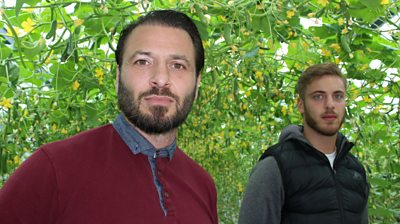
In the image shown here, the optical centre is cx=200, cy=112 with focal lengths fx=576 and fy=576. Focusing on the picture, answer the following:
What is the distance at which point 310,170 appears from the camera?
2168mm

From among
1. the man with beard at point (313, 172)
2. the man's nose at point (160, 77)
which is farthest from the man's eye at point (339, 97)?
the man's nose at point (160, 77)

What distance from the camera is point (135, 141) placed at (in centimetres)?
124

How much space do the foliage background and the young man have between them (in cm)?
34

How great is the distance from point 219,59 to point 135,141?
121 centimetres

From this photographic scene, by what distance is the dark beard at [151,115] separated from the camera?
1.21 meters

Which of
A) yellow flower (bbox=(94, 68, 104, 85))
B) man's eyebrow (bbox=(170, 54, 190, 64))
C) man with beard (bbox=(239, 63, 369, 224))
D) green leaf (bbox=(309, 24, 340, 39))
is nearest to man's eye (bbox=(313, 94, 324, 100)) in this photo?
man with beard (bbox=(239, 63, 369, 224))

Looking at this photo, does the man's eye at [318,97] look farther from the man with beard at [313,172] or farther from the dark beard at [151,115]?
the dark beard at [151,115]

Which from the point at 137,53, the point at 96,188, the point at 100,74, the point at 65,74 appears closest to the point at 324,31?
the point at 100,74

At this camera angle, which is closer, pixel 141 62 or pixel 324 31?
pixel 141 62

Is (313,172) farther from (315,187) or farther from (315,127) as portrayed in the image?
(315,127)

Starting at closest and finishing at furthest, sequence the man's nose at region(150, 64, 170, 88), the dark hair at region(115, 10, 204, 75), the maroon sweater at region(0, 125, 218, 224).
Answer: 1. the maroon sweater at region(0, 125, 218, 224)
2. the man's nose at region(150, 64, 170, 88)
3. the dark hair at region(115, 10, 204, 75)

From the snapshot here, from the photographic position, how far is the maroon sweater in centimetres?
104

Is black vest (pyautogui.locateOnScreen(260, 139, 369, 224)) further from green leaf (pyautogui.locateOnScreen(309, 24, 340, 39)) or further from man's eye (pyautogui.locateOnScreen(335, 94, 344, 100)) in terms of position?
green leaf (pyautogui.locateOnScreen(309, 24, 340, 39))

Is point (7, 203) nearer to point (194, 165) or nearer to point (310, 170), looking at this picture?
point (194, 165)
